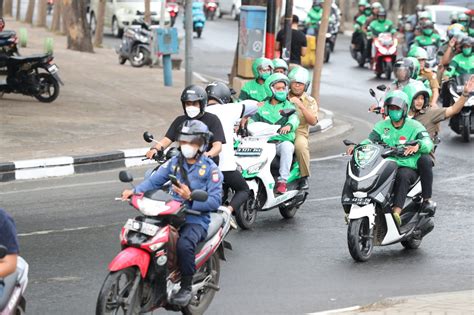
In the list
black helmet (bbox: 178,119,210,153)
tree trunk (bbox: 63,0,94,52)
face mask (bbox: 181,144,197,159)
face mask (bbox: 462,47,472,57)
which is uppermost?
black helmet (bbox: 178,119,210,153)

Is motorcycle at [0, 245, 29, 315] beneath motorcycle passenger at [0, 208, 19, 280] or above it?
beneath

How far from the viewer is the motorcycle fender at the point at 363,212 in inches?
431

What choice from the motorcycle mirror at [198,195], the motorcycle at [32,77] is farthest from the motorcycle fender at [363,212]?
the motorcycle at [32,77]

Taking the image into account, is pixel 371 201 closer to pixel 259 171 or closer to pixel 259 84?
pixel 259 171

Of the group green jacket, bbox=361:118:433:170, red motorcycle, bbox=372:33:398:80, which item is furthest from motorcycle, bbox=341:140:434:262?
red motorcycle, bbox=372:33:398:80

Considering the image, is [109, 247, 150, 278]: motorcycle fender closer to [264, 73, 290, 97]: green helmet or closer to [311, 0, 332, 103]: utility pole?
[264, 73, 290, 97]: green helmet

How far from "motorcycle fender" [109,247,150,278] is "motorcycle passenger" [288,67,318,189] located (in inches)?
206

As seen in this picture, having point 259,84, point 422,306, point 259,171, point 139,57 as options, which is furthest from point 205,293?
point 139,57

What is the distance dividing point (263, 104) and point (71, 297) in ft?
14.5

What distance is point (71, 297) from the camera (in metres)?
9.45

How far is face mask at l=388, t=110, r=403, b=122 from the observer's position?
11457mm

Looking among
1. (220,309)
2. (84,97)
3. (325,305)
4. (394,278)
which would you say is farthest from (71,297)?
(84,97)

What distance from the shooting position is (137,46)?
3133cm

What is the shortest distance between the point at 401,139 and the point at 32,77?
37.1ft
